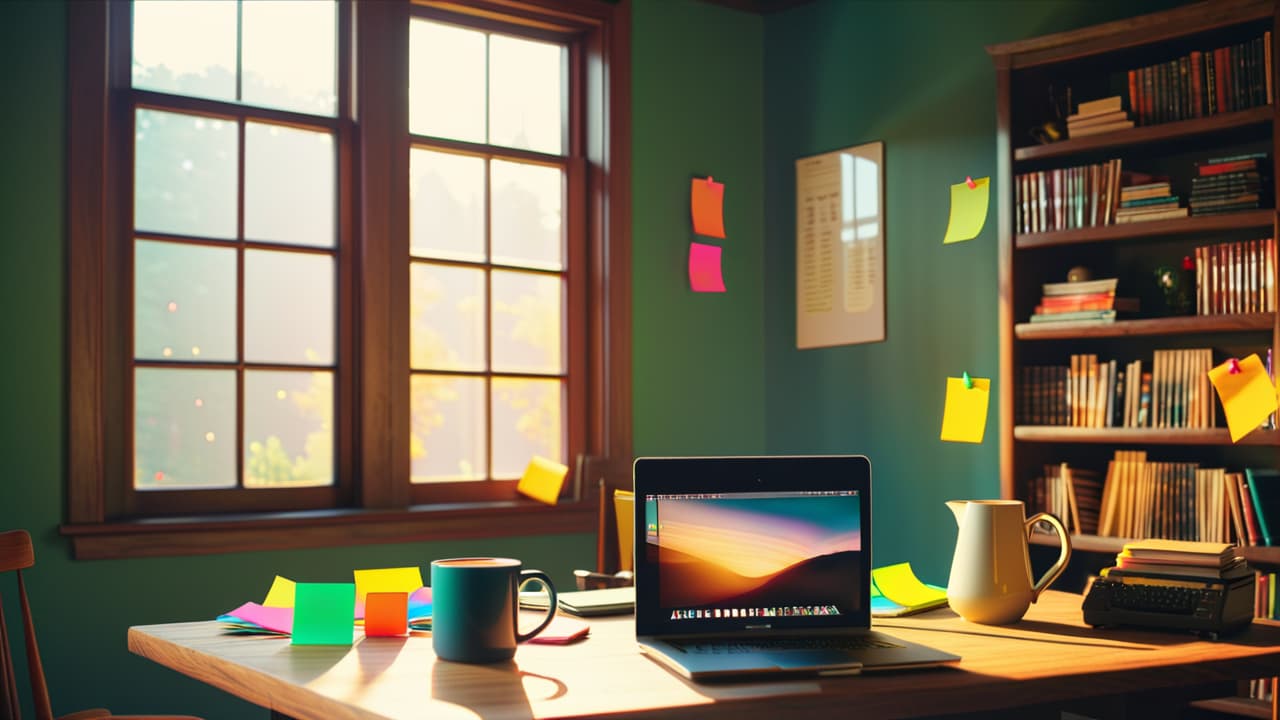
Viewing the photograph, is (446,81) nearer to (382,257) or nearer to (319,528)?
(382,257)

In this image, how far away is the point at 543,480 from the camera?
11.7 feet

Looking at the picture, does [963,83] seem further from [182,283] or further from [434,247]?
[182,283]

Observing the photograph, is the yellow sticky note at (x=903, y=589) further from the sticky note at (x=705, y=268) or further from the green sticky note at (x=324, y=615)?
the sticky note at (x=705, y=268)

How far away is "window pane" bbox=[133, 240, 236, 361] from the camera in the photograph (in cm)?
301

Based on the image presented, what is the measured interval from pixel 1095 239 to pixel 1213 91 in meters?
0.45

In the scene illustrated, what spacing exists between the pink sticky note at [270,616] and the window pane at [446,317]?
1.67m

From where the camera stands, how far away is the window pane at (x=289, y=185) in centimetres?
319

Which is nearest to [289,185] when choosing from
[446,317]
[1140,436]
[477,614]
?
[446,317]

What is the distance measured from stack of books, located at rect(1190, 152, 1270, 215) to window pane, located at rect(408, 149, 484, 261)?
2033 millimetres

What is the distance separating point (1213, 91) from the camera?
2.82 m

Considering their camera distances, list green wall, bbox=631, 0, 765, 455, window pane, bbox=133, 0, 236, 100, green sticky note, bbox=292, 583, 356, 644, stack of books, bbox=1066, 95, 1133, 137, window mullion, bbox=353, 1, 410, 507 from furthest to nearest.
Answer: green wall, bbox=631, 0, 765, 455, window mullion, bbox=353, 1, 410, 507, window pane, bbox=133, 0, 236, 100, stack of books, bbox=1066, 95, 1133, 137, green sticky note, bbox=292, 583, 356, 644

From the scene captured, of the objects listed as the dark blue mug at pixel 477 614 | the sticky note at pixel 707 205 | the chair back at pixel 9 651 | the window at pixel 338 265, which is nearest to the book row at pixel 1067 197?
the sticky note at pixel 707 205

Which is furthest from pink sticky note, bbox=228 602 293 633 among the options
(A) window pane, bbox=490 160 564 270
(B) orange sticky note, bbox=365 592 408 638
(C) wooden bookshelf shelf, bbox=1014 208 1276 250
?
(C) wooden bookshelf shelf, bbox=1014 208 1276 250

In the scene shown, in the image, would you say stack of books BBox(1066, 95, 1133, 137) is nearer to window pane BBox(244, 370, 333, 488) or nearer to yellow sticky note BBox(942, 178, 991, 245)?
yellow sticky note BBox(942, 178, 991, 245)
